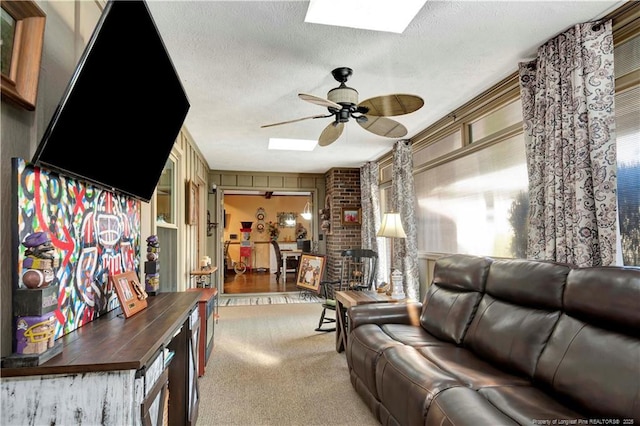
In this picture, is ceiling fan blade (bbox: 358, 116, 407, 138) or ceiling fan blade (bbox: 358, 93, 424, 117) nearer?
ceiling fan blade (bbox: 358, 93, 424, 117)

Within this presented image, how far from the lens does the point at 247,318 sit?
505cm

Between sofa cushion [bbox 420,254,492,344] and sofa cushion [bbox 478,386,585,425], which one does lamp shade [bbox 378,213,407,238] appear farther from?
sofa cushion [bbox 478,386,585,425]

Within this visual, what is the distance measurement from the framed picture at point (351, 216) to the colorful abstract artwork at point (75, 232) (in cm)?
495

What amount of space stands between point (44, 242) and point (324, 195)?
21.0 feet

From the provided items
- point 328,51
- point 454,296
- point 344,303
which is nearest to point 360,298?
point 344,303

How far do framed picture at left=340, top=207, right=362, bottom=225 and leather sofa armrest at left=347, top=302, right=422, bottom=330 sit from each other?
3757 mm

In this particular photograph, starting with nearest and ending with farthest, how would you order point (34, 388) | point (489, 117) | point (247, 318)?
point (34, 388)
point (489, 117)
point (247, 318)

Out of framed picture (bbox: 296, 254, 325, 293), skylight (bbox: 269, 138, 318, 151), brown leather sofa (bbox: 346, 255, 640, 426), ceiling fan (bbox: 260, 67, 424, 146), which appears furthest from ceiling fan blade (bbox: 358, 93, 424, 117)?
framed picture (bbox: 296, 254, 325, 293)

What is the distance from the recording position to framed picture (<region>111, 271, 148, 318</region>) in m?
1.64

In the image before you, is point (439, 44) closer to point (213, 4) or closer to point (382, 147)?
point (213, 4)

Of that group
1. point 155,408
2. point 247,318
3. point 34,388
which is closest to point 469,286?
point 155,408

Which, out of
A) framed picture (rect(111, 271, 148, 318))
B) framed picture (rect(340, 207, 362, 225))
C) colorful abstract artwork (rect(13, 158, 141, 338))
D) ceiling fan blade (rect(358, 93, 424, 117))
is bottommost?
framed picture (rect(111, 271, 148, 318))

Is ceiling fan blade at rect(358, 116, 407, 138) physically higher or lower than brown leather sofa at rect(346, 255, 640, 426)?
higher

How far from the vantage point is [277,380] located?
9.53 ft
